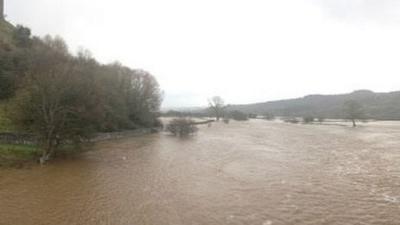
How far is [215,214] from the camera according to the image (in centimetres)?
1539

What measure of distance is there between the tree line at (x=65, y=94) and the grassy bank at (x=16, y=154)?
3.66 ft

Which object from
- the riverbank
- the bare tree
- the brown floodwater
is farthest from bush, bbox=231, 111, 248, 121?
the riverbank

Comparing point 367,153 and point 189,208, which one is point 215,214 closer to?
point 189,208

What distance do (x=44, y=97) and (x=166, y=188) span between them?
13345 millimetres

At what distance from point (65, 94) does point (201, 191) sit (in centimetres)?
1482

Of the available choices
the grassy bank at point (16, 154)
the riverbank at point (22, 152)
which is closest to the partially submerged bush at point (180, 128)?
the riverbank at point (22, 152)

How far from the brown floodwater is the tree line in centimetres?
331

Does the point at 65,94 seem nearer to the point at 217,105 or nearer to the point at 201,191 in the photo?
the point at 201,191

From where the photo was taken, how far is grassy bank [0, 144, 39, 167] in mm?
25047

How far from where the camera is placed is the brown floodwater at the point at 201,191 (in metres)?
14.9

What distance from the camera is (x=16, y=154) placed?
2706 cm

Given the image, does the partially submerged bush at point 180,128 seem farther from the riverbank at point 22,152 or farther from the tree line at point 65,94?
the riverbank at point 22,152

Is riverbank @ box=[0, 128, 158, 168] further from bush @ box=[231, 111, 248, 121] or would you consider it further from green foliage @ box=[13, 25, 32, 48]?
bush @ box=[231, 111, 248, 121]

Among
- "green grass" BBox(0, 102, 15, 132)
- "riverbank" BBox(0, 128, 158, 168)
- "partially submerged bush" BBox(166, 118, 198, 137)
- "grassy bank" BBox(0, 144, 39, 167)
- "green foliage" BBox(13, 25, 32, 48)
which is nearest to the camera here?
"grassy bank" BBox(0, 144, 39, 167)
